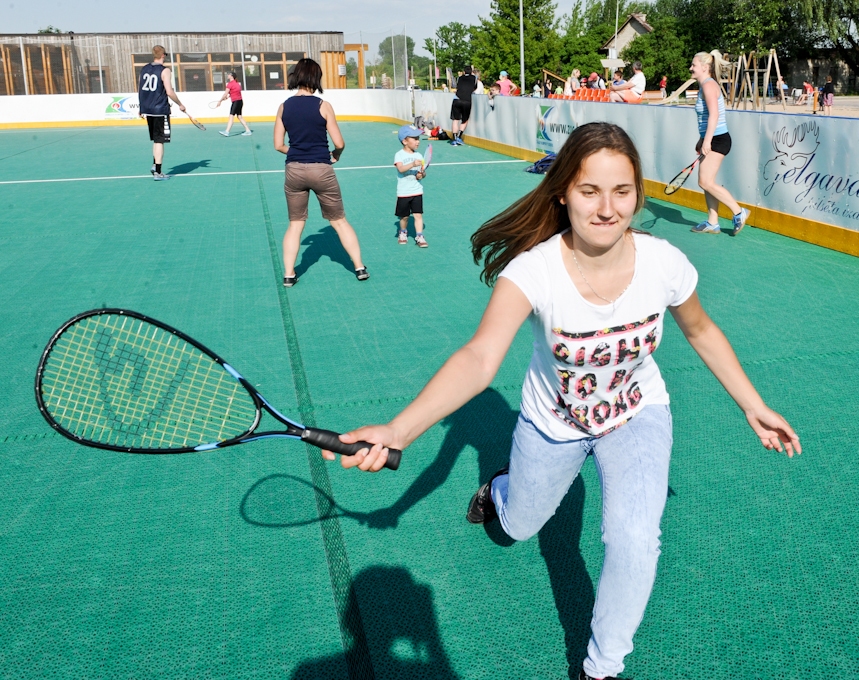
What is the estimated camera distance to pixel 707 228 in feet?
32.0

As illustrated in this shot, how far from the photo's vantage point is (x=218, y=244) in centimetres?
982

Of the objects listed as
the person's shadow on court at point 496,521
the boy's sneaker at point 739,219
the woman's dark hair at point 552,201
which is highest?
the woman's dark hair at point 552,201

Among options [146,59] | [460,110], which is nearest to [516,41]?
[146,59]

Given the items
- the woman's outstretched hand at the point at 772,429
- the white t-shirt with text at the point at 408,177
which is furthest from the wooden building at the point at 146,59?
the woman's outstretched hand at the point at 772,429

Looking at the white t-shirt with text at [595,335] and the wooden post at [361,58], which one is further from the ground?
the wooden post at [361,58]

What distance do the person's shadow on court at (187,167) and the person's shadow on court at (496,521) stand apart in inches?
542

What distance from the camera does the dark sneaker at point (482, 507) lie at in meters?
3.52

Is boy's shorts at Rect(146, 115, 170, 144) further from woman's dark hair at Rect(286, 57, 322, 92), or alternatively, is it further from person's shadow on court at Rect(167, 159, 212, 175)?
woman's dark hair at Rect(286, 57, 322, 92)

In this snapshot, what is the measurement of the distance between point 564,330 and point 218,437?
7.21 ft

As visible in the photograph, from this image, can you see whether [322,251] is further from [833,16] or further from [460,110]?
[833,16]

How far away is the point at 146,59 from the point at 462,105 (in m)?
29.8

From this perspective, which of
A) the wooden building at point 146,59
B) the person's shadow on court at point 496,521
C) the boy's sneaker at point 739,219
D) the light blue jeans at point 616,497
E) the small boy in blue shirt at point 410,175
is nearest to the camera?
the light blue jeans at point 616,497

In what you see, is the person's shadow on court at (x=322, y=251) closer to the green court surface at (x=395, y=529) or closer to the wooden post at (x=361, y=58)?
the green court surface at (x=395, y=529)

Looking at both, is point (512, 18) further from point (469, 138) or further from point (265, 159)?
point (265, 159)
